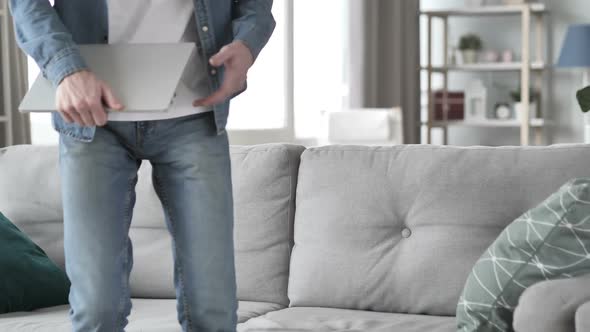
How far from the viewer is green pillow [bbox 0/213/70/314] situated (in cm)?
224

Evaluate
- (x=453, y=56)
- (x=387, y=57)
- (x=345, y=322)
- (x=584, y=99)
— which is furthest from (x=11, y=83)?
(x=453, y=56)

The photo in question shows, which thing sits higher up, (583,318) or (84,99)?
(84,99)

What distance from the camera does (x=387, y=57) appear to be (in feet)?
20.6

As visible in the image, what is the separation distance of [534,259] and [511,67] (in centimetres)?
479

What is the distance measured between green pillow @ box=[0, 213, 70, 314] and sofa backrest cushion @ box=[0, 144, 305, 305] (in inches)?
6.0

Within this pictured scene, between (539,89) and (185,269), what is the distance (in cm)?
535

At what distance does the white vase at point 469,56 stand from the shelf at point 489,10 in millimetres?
274

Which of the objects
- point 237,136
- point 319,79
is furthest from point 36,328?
point 319,79

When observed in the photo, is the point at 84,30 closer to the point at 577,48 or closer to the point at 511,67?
the point at 577,48

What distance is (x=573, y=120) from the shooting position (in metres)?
6.76

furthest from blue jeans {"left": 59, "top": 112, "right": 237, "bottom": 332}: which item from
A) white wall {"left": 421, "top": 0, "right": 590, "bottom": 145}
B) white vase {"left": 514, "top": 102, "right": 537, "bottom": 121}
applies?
white wall {"left": 421, "top": 0, "right": 590, "bottom": 145}

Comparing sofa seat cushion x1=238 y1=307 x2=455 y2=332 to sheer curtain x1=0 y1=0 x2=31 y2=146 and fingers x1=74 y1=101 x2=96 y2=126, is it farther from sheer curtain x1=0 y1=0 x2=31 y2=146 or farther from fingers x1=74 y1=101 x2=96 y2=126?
sheer curtain x1=0 y1=0 x2=31 y2=146

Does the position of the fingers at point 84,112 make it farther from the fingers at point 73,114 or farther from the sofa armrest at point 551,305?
the sofa armrest at point 551,305

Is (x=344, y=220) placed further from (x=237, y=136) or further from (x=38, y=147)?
(x=237, y=136)
